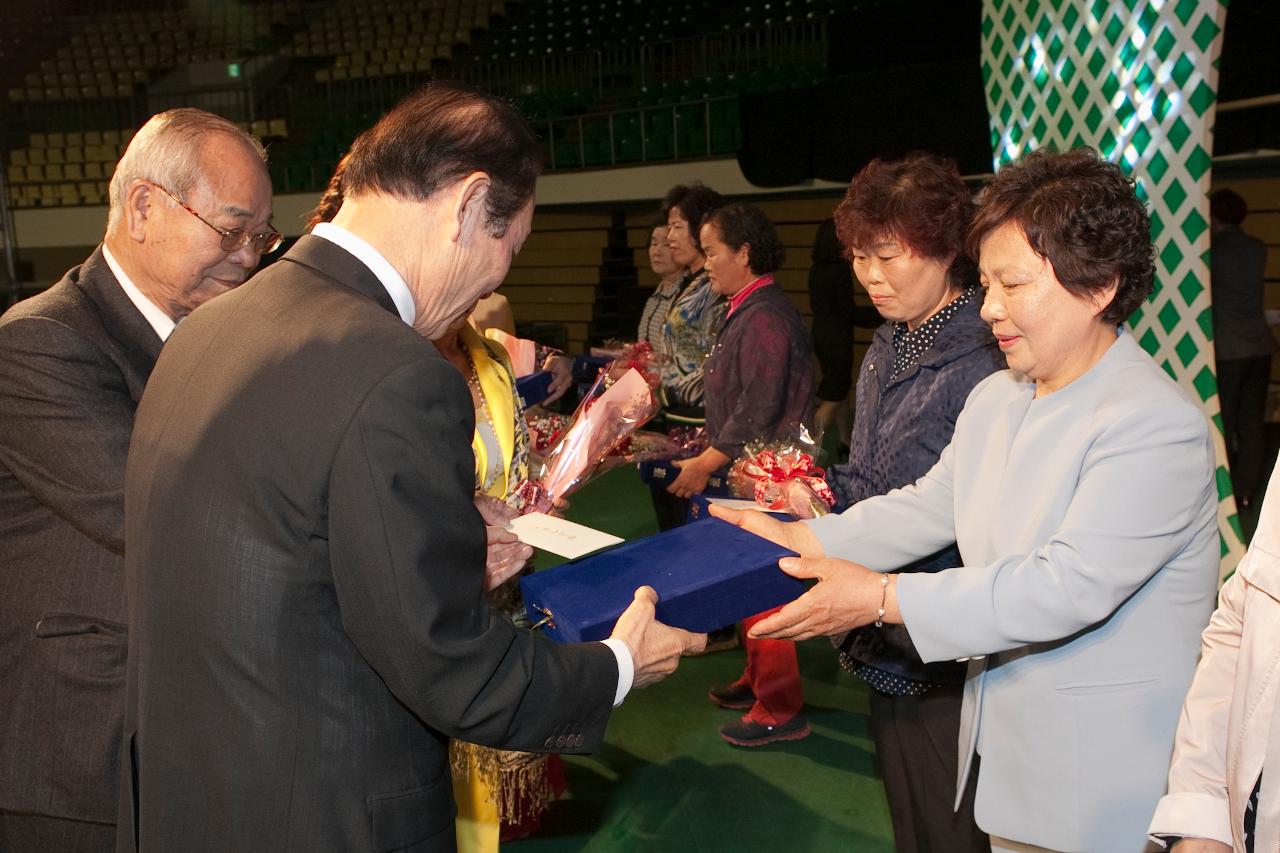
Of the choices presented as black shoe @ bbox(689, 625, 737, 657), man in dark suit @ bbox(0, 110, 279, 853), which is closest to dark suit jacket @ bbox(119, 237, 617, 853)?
man in dark suit @ bbox(0, 110, 279, 853)

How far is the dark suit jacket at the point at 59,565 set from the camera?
1648mm

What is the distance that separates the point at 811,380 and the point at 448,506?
275 centimetres

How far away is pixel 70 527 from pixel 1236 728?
1.73 m

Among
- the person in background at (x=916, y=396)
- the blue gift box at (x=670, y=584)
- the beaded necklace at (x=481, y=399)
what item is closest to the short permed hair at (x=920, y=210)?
the person in background at (x=916, y=396)

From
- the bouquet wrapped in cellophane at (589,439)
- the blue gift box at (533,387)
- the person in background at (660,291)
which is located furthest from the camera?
the person in background at (660,291)

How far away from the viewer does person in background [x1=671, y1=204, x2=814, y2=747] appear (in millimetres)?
3689

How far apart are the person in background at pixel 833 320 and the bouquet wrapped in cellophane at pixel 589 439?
4.71 m

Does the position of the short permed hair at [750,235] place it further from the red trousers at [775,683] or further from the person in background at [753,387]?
the red trousers at [775,683]

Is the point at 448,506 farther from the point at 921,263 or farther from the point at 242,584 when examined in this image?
the point at 921,263

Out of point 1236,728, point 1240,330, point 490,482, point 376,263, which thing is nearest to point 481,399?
point 490,482

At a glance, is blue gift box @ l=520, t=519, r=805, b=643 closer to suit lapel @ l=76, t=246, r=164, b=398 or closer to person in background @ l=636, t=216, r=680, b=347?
suit lapel @ l=76, t=246, r=164, b=398

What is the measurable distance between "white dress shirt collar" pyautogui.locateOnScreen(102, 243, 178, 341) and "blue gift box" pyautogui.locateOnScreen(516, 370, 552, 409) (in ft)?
4.10

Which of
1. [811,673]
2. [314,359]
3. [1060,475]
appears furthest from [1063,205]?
[811,673]

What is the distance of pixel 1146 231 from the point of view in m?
1.73
